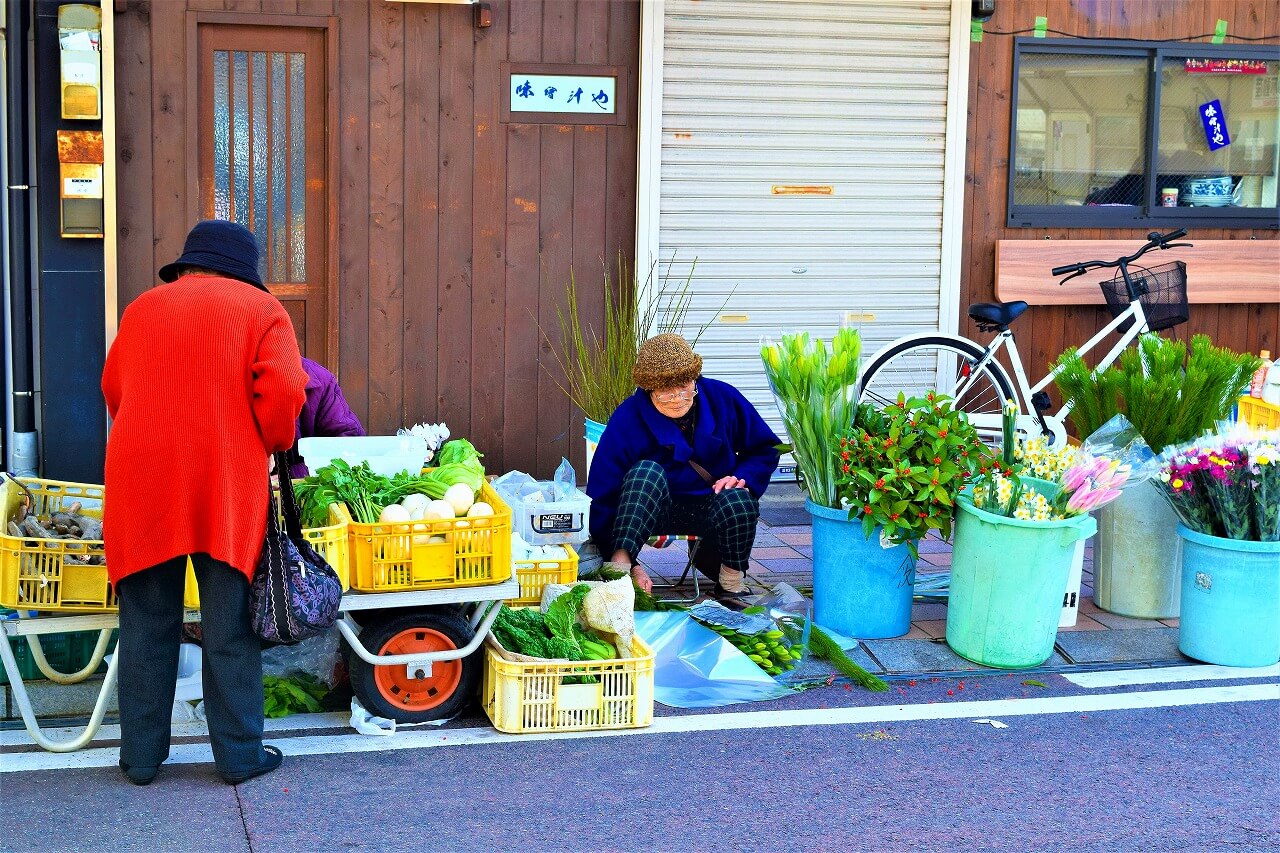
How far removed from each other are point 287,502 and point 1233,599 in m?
3.61

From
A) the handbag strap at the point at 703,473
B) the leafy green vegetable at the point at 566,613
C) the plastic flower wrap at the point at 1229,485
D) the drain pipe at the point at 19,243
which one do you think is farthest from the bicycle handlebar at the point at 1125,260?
the drain pipe at the point at 19,243

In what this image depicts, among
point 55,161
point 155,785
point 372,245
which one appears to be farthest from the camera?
point 372,245

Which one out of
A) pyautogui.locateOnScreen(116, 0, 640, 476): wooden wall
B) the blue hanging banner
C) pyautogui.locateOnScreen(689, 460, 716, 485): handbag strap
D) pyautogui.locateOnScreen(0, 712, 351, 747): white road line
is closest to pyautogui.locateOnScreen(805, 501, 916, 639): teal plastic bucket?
pyautogui.locateOnScreen(689, 460, 716, 485): handbag strap

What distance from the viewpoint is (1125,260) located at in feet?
27.5

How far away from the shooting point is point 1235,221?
9.13m

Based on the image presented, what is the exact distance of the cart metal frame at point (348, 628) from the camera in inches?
165

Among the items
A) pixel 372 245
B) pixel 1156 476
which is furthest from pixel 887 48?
pixel 1156 476

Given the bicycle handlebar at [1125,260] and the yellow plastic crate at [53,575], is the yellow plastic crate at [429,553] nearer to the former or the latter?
the yellow plastic crate at [53,575]

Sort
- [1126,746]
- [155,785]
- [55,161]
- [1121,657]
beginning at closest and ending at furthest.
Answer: [155,785], [1126,746], [1121,657], [55,161]

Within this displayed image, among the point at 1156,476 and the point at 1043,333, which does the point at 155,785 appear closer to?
the point at 1156,476

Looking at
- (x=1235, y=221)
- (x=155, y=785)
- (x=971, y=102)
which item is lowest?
(x=155, y=785)

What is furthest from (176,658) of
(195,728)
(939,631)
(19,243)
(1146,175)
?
(1146,175)

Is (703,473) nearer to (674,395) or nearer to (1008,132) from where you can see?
(674,395)

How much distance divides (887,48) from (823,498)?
3.95m
